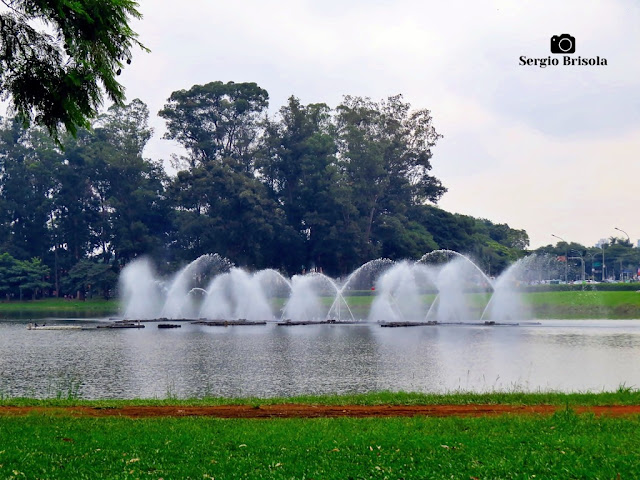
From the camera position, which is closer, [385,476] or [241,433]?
[385,476]

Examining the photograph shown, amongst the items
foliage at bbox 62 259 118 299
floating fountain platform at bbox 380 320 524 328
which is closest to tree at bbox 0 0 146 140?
floating fountain platform at bbox 380 320 524 328

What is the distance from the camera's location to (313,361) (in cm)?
3991

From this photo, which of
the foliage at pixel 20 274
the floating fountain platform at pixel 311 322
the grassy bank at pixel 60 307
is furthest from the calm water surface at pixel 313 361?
the foliage at pixel 20 274

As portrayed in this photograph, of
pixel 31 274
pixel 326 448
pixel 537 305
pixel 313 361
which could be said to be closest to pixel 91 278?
pixel 31 274

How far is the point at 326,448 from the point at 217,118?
104066 mm

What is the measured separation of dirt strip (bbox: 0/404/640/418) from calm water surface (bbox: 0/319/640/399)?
5.19 meters

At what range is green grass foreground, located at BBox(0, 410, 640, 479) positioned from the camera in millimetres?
13344

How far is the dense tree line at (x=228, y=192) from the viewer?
108250mm

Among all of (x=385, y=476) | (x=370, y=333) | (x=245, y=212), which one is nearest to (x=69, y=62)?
(x=385, y=476)

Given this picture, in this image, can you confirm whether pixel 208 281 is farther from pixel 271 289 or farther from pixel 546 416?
pixel 546 416

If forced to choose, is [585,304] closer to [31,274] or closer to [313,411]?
[313,411]

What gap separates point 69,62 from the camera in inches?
798

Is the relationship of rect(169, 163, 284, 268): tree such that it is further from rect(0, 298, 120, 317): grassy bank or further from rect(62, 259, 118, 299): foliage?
rect(0, 298, 120, 317): grassy bank

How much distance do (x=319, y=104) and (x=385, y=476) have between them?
363ft
